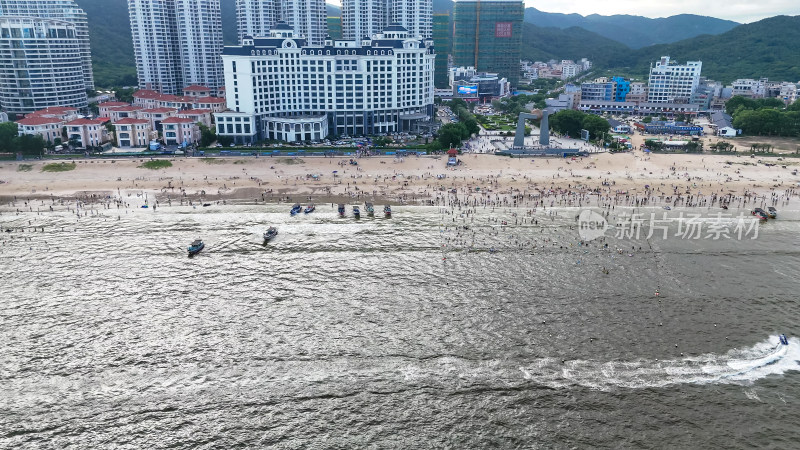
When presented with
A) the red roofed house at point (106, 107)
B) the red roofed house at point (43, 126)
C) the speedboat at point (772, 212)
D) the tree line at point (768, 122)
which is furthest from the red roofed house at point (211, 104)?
the tree line at point (768, 122)

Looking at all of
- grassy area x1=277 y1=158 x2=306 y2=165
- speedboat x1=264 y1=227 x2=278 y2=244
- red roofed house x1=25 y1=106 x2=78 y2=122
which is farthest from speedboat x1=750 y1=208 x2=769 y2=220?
red roofed house x1=25 y1=106 x2=78 y2=122

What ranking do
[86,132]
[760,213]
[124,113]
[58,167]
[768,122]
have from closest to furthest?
[760,213], [58,167], [86,132], [124,113], [768,122]

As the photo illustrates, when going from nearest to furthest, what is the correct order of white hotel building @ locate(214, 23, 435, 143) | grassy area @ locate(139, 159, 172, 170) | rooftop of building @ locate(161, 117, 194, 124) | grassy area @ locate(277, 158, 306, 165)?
grassy area @ locate(139, 159, 172, 170)
grassy area @ locate(277, 158, 306, 165)
rooftop of building @ locate(161, 117, 194, 124)
white hotel building @ locate(214, 23, 435, 143)

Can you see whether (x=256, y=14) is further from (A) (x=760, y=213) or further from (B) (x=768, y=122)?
(A) (x=760, y=213)

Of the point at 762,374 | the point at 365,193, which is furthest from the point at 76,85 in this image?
the point at 762,374

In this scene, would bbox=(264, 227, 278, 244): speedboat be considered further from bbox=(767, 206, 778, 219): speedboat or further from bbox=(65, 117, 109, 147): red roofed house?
bbox=(767, 206, 778, 219): speedboat

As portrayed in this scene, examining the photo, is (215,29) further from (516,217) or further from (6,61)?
(516,217)

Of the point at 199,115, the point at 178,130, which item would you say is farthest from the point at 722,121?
the point at 178,130
